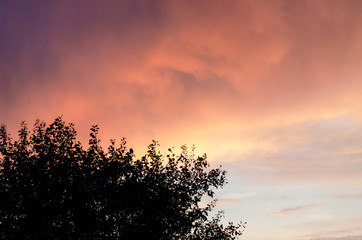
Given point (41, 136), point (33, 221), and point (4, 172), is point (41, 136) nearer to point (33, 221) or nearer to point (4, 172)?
point (4, 172)

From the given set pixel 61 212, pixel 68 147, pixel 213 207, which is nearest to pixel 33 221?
pixel 61 212

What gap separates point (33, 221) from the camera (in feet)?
94.0

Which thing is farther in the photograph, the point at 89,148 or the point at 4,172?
the point at 89,148

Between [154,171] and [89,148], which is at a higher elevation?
[89,148]

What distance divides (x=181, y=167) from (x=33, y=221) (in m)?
14.1

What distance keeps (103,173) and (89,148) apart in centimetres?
377

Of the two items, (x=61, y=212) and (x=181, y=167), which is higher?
(x=181, y=167)

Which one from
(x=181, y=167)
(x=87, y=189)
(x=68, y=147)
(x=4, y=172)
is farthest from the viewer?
(x=181, y=167)

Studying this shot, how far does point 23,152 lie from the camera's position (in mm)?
32062

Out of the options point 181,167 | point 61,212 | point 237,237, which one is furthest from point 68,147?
point 237,237

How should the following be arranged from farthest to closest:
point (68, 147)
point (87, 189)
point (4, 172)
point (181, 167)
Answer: point (181, 167)
point (68, 147)
point (4, 172)
point (87, 189)

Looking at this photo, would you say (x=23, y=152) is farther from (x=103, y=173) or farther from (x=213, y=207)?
(x=213, y=207)

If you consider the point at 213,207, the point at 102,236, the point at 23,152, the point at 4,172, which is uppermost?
the point at 23,152

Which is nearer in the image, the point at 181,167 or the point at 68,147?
the point at 68,147
